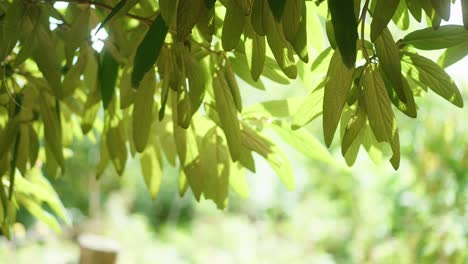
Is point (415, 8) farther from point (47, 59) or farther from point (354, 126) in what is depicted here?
point (47, 59)

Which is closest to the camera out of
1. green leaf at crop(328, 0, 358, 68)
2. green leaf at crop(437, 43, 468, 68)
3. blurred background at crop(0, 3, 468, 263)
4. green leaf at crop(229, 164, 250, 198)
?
green leaf at crop(328, 0, 358, 68)

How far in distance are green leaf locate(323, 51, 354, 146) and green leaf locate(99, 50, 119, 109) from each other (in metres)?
0.28

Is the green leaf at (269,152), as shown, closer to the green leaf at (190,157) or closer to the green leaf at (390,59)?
the green leaf at (190,157)

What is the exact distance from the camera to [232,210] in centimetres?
654

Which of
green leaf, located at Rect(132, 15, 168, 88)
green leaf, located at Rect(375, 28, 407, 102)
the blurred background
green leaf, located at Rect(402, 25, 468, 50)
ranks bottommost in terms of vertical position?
the blurred background

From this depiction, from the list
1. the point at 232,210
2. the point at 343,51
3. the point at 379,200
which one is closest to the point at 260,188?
the point at 232,210

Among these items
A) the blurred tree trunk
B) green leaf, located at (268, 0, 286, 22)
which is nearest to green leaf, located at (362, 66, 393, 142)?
green leaf, located at (268, 0, 286, 22)

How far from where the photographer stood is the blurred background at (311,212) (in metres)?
2.78

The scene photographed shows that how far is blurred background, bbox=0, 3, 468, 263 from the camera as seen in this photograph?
278cm

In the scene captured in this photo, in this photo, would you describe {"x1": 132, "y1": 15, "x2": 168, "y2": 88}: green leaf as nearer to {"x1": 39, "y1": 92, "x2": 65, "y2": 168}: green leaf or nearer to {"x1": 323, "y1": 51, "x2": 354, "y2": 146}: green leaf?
{"x1": 323, "y1": 51, "x2": 354, "y2": 146}: green leaf

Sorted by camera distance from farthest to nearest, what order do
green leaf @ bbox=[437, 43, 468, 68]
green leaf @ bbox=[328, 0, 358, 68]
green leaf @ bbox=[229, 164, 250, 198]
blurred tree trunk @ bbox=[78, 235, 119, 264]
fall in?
blurred tree trunk @ bbox=[78, 235, 119, 264] → green leaf @ bbox=[229, 164, 250, 198] → green leaf @ bbox=[437, 43, 468, 68] → green leaf @ bbox=[328, 0, 358, 68]

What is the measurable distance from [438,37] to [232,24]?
166 mm

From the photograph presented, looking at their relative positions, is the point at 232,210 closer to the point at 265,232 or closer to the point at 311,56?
the point at 265,232

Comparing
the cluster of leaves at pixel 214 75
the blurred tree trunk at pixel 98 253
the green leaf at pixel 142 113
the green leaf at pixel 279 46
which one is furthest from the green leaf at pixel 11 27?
the blurred tree trunk at pixel 98 253
